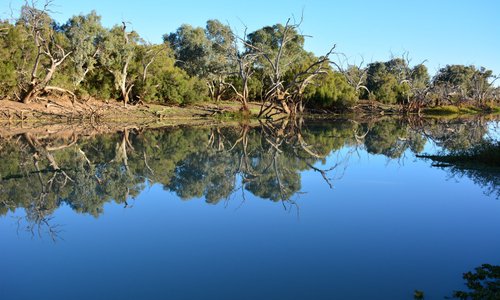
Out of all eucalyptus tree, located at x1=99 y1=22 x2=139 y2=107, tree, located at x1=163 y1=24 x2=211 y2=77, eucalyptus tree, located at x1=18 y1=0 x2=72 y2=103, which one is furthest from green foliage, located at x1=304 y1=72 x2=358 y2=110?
eucalyptus tree, located at x1=18 y1=0 x2=72 y2=103

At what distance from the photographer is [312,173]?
13.4m

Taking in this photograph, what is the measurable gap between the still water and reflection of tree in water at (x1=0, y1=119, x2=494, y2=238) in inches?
2.6

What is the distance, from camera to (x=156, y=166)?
13883 mm

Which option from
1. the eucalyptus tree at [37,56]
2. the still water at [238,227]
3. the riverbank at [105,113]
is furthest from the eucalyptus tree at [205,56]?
the still water at [238,227]

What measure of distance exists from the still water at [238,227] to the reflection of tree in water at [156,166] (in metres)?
0.07

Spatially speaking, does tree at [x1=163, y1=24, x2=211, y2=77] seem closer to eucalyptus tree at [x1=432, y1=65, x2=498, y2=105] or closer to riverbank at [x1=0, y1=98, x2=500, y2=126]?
riverbank at [x1=0, y1=98, x2=500, y2=126]

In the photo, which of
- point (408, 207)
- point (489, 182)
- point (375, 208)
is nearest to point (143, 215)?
point (375, 208)

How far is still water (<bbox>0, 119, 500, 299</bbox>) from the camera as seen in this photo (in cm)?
535

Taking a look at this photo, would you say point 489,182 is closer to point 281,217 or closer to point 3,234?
point 281,217

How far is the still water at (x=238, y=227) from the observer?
5.35 meters

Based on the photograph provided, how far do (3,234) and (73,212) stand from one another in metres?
1.49

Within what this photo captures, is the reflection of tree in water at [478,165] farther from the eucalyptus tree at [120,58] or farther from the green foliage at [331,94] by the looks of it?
the green foliage at [331,94]

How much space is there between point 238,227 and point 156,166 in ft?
21.9

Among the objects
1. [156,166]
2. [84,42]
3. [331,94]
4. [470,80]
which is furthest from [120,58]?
[470,80]
